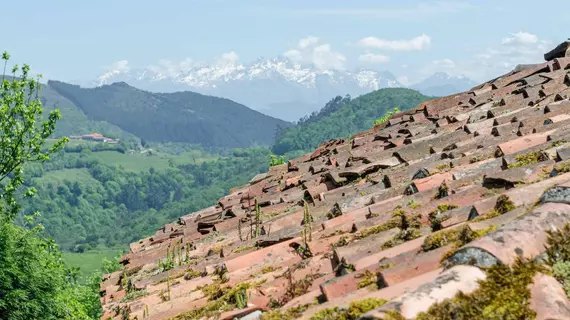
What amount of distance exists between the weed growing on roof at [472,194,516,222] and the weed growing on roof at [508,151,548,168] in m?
1.70

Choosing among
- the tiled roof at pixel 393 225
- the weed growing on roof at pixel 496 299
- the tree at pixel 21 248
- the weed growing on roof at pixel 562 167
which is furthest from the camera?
the tree at pixel 21 248

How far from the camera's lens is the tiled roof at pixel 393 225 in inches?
185

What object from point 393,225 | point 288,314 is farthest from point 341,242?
point 288,314

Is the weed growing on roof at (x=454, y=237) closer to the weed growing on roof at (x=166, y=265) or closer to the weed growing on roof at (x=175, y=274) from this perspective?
the weed growing on roof at (x=175, y=274)

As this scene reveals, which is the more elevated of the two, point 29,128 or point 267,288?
point 29,128

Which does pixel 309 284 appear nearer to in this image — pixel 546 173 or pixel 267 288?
pixel 267 288

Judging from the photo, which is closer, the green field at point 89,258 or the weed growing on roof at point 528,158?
the weed growing on roof at point 528,158

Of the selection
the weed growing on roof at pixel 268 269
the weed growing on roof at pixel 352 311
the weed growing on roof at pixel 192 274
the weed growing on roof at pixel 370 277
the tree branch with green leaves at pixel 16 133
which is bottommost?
the weed growing on roof at pixel 352 311

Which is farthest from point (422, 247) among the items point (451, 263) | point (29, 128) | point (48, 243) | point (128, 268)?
point (48, 243)

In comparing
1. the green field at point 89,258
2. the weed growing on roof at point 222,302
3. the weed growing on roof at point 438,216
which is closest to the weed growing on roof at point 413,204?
the weed growing on roof at point 438,216

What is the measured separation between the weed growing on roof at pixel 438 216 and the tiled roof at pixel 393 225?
0.01 m

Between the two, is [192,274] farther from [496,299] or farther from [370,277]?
[496,299]

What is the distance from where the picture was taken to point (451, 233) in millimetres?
5477

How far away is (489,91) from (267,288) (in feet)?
30.6
